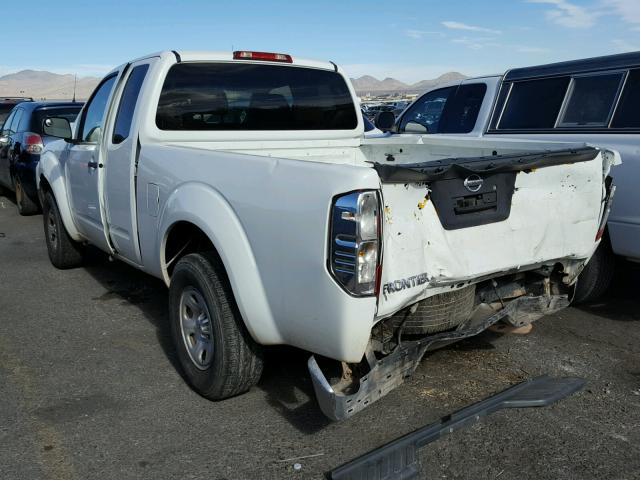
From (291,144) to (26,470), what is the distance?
2885 millimetres

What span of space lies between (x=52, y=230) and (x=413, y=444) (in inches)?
196

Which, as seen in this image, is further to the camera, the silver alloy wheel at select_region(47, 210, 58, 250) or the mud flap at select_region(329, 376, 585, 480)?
the silver alloy wheel at select_region(47, 210, 58, 250)

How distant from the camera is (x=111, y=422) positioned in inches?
136

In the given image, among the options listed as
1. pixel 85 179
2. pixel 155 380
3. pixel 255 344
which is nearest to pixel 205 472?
pixel 255 344

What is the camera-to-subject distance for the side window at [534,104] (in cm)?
582

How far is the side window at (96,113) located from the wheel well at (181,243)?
4.82ft

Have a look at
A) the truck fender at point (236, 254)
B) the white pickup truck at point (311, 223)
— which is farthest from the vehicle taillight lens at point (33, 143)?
the truck fender at point (236, 254)

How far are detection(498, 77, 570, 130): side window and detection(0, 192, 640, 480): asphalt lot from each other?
6.13ft

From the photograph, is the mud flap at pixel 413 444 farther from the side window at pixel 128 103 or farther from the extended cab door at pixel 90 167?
the extended cab door at pixel 90 167

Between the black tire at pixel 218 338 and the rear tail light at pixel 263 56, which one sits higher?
the rear tail light at pixel 263 56

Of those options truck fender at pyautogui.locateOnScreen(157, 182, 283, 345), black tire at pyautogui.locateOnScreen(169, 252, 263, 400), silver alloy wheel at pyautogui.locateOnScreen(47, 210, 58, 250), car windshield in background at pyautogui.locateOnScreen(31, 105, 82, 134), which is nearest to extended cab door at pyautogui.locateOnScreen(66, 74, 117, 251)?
silver alloy wheel at pyautogui.locateOnScreen(47, 210, 58, 250)

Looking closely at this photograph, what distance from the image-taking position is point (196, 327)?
12.3 ft

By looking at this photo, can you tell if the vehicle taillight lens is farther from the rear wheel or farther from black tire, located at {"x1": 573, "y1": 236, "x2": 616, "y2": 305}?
black tire, located at {"x1": 573, "y1": 236, "x2": 616, "y2": 305}

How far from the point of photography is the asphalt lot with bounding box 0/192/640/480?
120 inches
